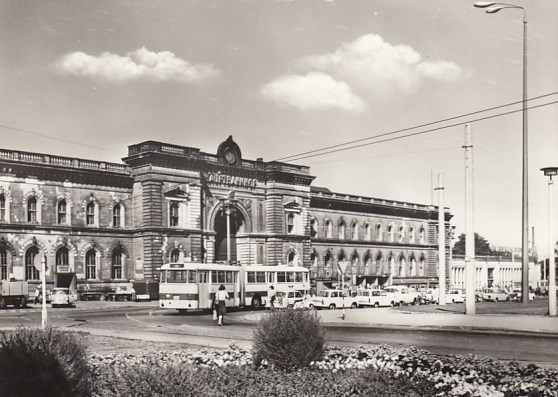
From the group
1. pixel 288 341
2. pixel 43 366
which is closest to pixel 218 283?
pixel 288 341

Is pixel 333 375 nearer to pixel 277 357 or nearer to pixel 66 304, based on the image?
pixel 277 357

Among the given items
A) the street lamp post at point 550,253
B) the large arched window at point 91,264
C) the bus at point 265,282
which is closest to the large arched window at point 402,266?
the bus at point 265,282

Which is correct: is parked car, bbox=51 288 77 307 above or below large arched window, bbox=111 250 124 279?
below

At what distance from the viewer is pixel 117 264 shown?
178 ft

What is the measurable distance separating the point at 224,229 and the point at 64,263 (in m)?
16.1

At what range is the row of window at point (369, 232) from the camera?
252 ft

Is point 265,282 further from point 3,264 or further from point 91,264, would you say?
point 3,264

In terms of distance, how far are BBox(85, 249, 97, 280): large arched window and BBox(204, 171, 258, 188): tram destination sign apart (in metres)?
11.9

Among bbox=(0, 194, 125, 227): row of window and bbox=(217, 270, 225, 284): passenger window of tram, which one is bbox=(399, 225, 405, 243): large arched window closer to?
bbox=(0, 194, 125, 227): row of window

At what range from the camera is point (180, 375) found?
7434 millimetres

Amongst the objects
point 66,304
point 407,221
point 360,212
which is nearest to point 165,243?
point 66,304

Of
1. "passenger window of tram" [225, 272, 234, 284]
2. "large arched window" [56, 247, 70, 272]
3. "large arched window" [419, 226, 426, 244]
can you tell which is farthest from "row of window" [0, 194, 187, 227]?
"large arched window" [419, 226, 426, 244]

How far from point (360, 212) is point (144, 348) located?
65.9 meters

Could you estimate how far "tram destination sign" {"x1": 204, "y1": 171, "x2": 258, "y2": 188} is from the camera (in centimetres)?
5931
